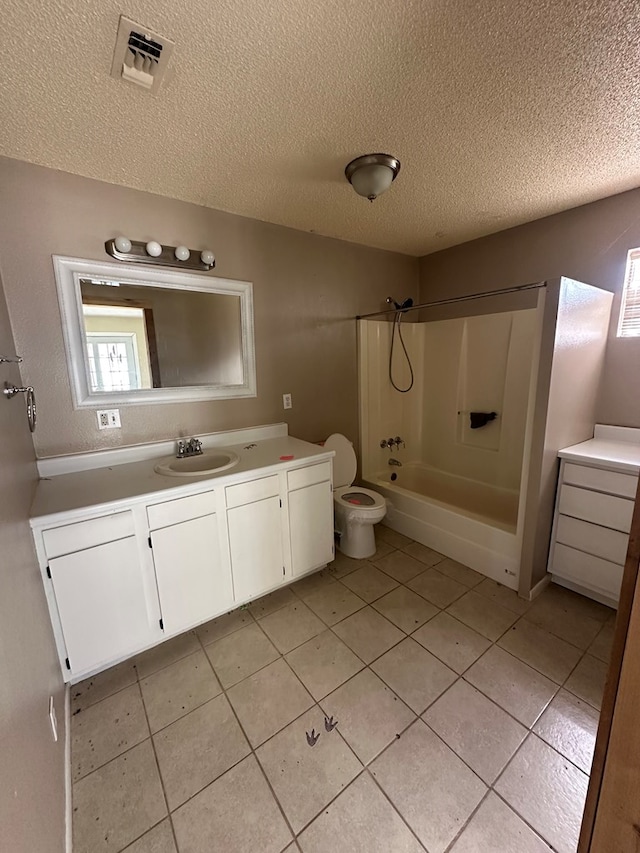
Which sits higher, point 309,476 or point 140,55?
point 140,55

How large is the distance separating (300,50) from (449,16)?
43cm

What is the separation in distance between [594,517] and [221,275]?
2.59 metres

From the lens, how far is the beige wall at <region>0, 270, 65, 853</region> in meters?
0.65

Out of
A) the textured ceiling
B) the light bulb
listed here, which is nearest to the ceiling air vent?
the textured ceiling

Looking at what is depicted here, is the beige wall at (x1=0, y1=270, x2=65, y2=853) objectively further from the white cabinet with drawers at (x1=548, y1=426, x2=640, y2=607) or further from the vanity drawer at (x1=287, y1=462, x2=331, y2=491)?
the white cabinet with drawers at (x1=548, y1=426, x2=640, y2=607)

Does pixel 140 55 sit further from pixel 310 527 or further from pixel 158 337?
pixel 310 527

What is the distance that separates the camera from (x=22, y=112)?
123cm

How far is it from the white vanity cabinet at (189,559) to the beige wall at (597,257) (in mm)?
2561

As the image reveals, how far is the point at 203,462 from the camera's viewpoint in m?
1.97

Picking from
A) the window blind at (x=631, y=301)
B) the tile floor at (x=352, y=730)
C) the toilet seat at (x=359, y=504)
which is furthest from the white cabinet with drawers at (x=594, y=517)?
the toilet seat at (x=359, y=504)

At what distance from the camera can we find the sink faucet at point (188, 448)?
1.97m

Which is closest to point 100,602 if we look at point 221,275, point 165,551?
point 165,551

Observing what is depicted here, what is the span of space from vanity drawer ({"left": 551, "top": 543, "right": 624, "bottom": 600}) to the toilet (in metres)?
1.07

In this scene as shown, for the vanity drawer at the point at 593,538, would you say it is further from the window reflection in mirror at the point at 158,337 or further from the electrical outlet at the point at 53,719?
the electrical outlet at the point at 53,719
